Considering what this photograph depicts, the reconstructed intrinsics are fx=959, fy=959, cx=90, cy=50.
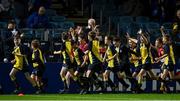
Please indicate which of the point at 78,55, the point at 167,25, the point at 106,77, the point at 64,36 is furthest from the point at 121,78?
the point at 167,25

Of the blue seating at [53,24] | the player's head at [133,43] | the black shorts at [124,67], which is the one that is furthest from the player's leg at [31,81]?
the player's head at [133,43]

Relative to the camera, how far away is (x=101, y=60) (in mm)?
32594

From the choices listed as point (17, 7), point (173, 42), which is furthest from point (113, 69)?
point (17, 7)

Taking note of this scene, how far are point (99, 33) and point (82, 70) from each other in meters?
1.39

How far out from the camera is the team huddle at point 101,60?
3219 cm

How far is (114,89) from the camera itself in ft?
108

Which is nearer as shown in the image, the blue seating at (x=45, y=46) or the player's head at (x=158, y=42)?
the blue seating at (x=45, y=46)

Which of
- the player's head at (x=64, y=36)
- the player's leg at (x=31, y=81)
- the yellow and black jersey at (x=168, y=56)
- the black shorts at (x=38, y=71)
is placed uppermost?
the player's head at (x=64, y=36)

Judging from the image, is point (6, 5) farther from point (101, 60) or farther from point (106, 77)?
point (106, 77)

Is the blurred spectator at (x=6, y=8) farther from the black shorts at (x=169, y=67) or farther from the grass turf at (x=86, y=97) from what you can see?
the black shorts at (x=169, y=67)

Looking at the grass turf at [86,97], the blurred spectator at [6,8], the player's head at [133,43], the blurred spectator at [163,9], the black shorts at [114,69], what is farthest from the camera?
the blurred spectator at [163,9]

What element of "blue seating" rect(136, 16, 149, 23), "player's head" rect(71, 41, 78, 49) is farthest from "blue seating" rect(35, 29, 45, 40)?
"blue seating" rect(136, 16, 149, 23)

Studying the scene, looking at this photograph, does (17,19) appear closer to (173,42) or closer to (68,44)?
(68,44)

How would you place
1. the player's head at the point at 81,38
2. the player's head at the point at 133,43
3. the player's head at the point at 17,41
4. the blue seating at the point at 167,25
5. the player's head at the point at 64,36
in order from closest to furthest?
1. the player's head at the point at 17,41
2. the player's head at the point at 64,36
3. the player's head at the point at 81,38
4. the player's head at the point at 133,43
5. the blue seating at the point at 167,25
